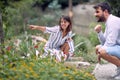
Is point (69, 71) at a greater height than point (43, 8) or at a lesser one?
greater

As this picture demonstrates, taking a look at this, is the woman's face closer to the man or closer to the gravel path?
the gravel path

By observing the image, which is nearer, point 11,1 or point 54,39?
point 54,39

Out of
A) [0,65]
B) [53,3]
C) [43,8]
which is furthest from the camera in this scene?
[43,8]

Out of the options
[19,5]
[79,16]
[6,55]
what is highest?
[6,55]

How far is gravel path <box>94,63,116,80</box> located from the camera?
30.0 ft

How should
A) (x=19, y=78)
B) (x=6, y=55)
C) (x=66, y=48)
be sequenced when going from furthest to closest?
(x=66, y=48)
(x=6, y=55)
(x=19, y=78)

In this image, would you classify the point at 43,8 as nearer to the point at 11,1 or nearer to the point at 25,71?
the point at 11,1

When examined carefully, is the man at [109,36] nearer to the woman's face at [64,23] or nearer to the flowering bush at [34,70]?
the flowering bush at [34,70]

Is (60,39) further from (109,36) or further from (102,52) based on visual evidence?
(109,36)

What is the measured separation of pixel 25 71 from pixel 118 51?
2.04 metres

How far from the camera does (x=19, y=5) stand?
19406 millimetres

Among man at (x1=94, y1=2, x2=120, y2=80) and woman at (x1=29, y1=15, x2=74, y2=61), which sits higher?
man at (x1=94, y1=2, x2=120, y2=80)

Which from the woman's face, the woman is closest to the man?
the woman's face

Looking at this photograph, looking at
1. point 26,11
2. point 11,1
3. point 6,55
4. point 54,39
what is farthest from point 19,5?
point 6,55
